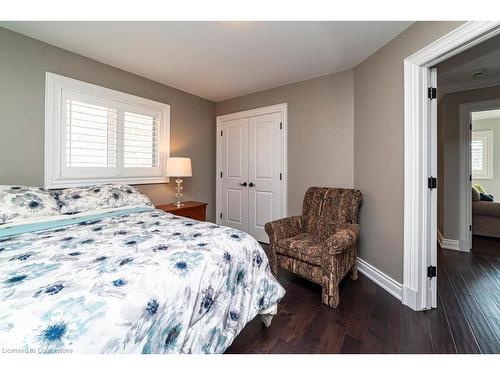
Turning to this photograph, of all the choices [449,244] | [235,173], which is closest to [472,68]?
[449,244]

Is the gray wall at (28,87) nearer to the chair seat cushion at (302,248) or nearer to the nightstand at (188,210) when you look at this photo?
the nightstand at (188,210)

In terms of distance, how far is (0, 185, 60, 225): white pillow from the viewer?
63.6 inches

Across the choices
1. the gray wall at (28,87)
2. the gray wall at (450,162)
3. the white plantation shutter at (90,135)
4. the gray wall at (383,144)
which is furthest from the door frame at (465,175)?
the white plantation shutter at (90,135)

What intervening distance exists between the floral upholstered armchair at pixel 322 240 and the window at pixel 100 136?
76.0 inches

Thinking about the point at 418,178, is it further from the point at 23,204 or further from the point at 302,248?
the point at 23,204

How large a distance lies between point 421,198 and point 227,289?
1.66 metres

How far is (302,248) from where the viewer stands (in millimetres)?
2078

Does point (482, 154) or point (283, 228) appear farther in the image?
point (482, 154)

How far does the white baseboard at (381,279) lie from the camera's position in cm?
200

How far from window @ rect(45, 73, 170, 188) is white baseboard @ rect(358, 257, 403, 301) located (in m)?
2.77

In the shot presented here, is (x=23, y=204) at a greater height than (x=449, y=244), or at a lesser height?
greater

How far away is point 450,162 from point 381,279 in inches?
91.9

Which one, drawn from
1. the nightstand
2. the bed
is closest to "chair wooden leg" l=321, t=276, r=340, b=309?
the bed
